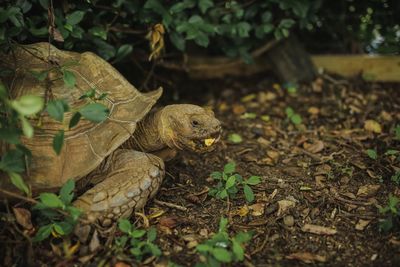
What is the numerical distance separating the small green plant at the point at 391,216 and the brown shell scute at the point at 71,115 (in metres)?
1.71

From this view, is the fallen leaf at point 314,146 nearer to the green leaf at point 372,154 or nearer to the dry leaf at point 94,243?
the green leaf at point 372,154

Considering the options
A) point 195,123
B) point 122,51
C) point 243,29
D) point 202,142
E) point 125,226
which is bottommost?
point 125,226

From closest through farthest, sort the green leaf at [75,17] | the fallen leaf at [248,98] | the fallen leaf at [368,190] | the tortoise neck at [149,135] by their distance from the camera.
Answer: the fallen leaf at [368,190] < the tortoise neck at [149,135] < the green leaf at [75,17] < the fallen leaf at [248,98]

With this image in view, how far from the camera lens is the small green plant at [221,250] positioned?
Answer: 2.46 metres

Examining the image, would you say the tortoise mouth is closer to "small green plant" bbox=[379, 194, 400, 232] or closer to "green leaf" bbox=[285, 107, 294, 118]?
"small green plant" bbox=[379, 194, 400, 232]

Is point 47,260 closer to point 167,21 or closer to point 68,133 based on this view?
point 68,133

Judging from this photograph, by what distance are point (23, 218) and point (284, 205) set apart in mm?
1695

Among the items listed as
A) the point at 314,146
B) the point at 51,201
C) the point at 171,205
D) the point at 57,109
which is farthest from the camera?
the point at 314,146

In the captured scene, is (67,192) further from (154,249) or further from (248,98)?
(248,98)

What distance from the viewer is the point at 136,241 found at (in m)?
2.68

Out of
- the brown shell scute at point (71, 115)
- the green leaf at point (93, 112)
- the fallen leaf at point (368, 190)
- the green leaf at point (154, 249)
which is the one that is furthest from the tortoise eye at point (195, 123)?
the fallen leaf at point (368, 190)

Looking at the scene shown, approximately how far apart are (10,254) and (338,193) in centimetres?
219

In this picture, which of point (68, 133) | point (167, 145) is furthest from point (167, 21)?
point (68, 133)

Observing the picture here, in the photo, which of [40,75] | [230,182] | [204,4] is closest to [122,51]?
[204,4]
